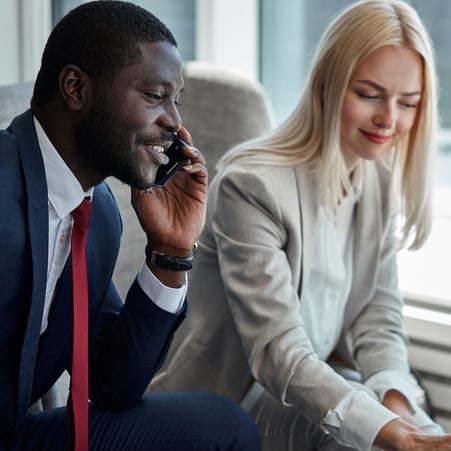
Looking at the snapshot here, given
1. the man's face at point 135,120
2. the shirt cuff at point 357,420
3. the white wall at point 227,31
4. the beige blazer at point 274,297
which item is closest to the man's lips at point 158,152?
the man's face at point 135,120

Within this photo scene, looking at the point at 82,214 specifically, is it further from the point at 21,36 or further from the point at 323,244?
the point at 21,36

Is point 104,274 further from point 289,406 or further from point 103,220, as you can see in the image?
point 289,406

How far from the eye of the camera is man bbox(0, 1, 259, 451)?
3.79 ft

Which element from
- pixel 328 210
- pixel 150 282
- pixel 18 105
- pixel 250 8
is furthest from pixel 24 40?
pixel 150 282

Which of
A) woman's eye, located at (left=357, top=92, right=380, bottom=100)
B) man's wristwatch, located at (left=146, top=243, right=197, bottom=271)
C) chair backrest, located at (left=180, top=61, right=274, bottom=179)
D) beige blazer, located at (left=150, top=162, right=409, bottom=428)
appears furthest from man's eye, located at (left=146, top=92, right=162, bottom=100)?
chair backrest, located at (left=180, top=61, right=274, bottom=179)

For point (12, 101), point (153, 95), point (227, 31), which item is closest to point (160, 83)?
point (153, 95)

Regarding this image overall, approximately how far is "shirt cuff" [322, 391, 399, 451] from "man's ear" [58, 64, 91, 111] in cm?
58

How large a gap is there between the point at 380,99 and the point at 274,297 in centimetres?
38

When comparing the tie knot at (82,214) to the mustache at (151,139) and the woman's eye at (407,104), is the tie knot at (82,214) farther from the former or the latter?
the woman's eye at (407,104)

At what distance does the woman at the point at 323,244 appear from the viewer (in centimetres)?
151

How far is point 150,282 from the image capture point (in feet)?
4.35

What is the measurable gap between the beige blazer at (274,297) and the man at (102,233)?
14cm

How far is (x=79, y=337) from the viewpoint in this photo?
1.24 meters

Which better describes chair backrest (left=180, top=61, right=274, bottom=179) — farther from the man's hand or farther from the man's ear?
the man's ear
